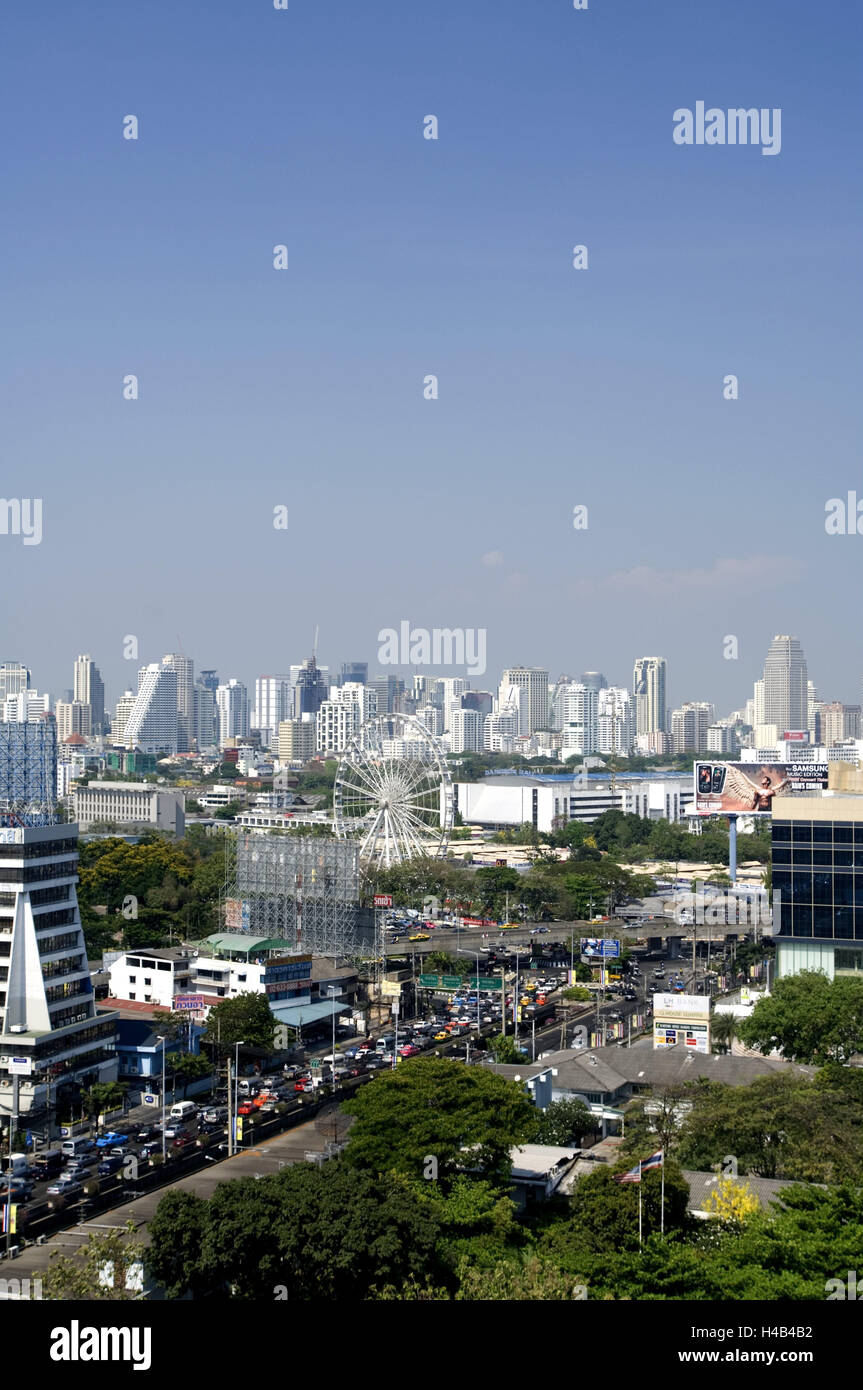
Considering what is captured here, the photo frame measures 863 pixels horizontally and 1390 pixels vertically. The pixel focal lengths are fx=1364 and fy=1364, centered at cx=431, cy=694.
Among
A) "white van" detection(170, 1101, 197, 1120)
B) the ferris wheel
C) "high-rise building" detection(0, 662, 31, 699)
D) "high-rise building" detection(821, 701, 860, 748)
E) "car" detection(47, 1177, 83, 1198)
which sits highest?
"high-rise building" detection(0, 662, 31, 699)

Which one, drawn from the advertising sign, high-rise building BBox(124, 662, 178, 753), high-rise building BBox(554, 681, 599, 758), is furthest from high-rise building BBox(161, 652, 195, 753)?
the advertising sign

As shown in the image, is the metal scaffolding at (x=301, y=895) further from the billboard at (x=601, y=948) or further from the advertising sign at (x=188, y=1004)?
the billboard at (x=601, y=948)

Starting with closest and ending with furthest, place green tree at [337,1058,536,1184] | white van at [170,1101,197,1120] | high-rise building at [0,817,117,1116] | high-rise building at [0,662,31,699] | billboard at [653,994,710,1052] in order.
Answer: green tree at [337,1058,536,1184], high-rise building at [0,817,117,1116], white van at [170,1101,197,1120], billboard at [653,994,710,1052], high-rise building at [0,662,31,699]

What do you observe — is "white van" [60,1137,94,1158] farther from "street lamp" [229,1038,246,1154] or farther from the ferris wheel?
the ferris wheel

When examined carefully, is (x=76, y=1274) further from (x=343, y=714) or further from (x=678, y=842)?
(x=343, y=714)

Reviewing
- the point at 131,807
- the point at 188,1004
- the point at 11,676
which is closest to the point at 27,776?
the point at 188,1004
